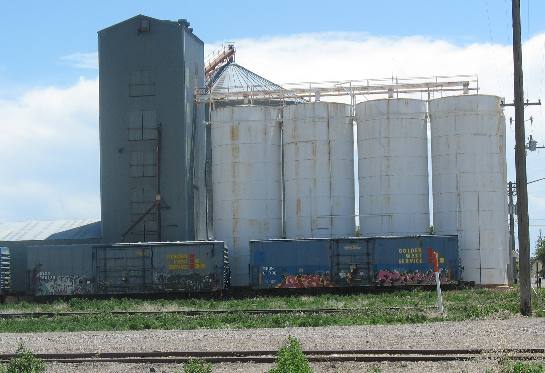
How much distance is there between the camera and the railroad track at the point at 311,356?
16.7 metres

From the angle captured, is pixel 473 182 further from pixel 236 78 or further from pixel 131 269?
pixel 236 78

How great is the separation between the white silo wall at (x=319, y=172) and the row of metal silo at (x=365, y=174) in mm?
55

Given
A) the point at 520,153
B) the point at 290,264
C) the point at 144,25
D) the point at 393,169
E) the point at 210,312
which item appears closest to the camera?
the point at 520,153

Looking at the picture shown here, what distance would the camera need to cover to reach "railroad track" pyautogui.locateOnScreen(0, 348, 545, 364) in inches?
659

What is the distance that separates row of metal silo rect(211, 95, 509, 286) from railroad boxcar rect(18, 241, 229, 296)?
4286 mm

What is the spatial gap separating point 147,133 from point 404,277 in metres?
17.8

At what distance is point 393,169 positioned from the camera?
45.7m

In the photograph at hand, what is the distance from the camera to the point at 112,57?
164ft

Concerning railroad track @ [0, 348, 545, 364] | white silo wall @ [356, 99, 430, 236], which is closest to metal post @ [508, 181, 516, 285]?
white silo wall @ [356, 99, 430, 236]

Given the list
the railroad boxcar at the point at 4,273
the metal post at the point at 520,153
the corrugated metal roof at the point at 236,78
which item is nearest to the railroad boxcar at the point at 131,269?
the railroad boxcar at the point at 4,273

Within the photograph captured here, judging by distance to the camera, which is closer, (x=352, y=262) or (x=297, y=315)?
(x=297, y=315)

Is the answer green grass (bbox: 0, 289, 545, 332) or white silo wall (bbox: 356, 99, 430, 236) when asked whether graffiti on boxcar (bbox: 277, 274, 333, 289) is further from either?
white silo wall (bbox: 356, 99, 430, 236)

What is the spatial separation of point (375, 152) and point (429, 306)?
17.9 meters

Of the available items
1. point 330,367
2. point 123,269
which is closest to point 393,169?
point 123,269
